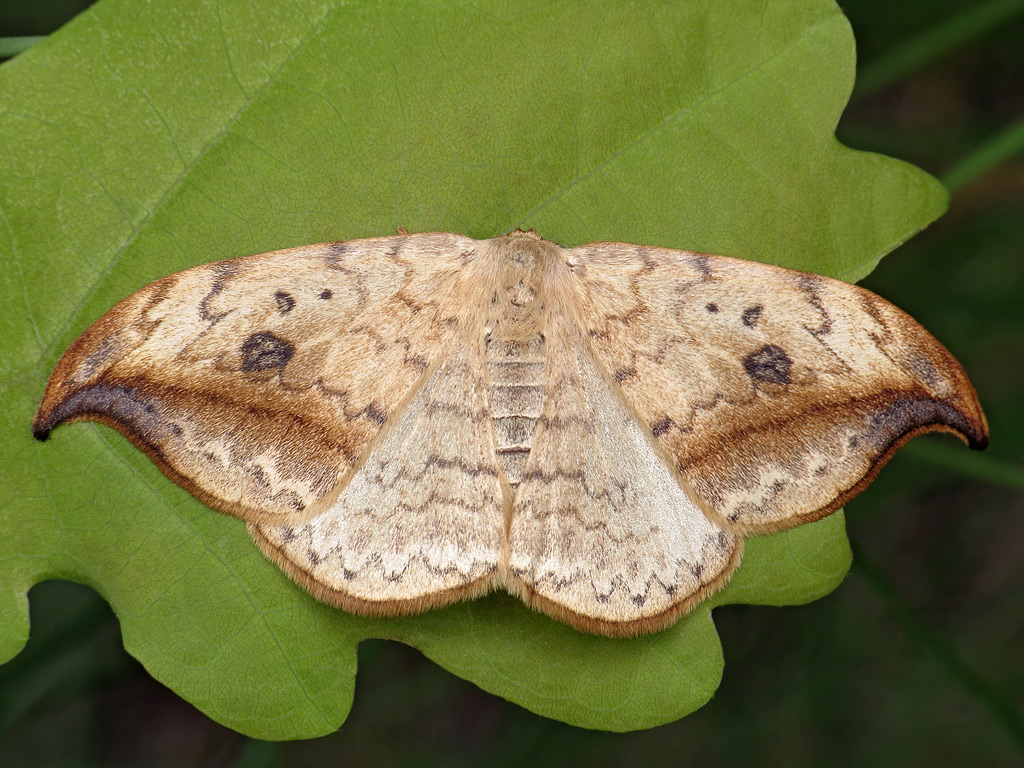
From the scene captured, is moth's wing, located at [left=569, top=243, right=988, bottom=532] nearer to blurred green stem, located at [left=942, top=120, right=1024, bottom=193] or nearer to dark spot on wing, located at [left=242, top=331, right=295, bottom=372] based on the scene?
dark spot on wing, located at [left=242, top=331, right=295, bottom=372]

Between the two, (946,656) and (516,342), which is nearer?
(516,342)

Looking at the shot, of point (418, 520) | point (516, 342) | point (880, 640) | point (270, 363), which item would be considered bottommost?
point (880, 640)

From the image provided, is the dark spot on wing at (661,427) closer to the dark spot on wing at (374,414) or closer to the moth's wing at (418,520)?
the moth's wing at (418,520)

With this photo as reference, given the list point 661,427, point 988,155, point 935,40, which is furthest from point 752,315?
point 935,40

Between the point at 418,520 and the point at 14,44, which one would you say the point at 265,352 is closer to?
the point at 418,520

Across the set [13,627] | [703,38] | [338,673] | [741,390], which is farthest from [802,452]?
[13,627]

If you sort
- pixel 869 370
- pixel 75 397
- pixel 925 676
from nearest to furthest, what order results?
1. pixel 75 397
2. pixel 869 370
3. pixel 925 676

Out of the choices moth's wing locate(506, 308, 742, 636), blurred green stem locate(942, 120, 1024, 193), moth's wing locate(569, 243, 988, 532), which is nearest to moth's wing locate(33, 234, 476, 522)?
moth's wing locate(506, 308, 742, 636)

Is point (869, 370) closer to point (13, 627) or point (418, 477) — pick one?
point (418, 477)
